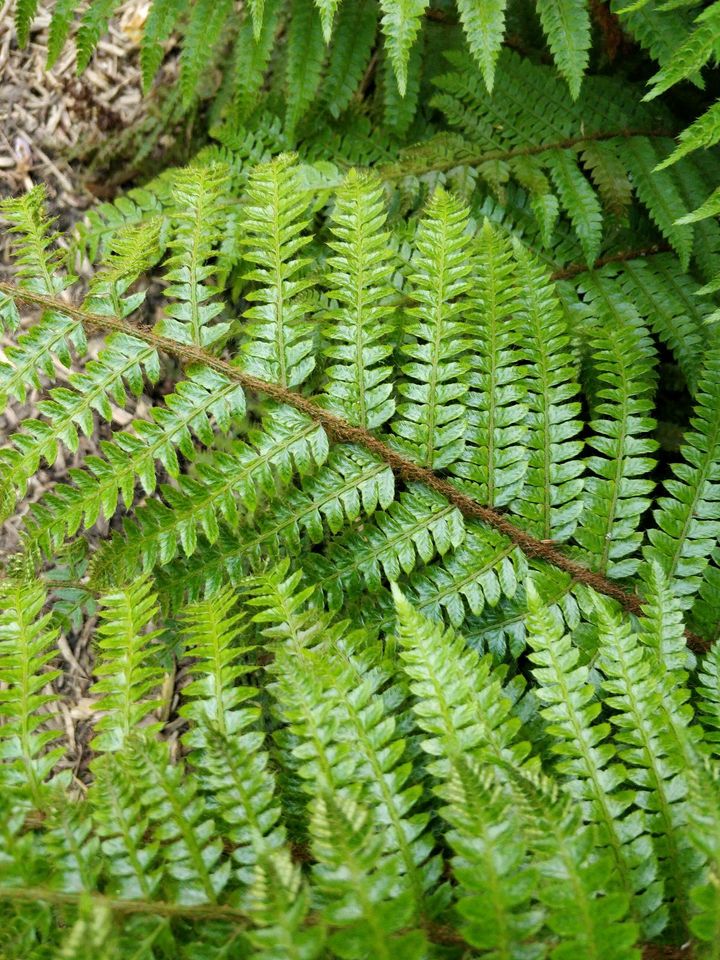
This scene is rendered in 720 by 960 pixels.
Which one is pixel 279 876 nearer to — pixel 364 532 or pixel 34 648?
pixel 34 648

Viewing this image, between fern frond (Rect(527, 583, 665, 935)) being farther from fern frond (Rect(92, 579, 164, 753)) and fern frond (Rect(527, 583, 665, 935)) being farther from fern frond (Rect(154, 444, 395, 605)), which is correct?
fern frond (Rect(92, 579, 164, 753))

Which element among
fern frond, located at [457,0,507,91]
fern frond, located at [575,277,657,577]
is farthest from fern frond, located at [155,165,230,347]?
fern frond, located at [575,277,657,577]

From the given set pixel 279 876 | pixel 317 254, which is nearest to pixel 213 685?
pixel 279 876

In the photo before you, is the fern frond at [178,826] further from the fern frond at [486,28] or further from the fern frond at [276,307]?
the fern frond at [486,28]

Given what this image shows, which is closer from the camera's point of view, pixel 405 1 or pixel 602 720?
pixel 602 720

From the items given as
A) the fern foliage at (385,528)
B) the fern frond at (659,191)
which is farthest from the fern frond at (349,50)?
the fern frond at (659,191)
